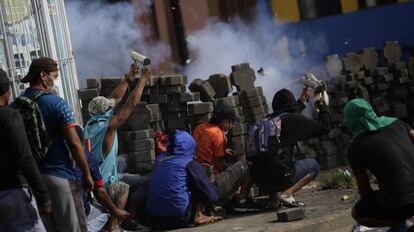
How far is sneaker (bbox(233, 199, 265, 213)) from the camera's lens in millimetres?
9445

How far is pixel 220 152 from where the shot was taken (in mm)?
9602

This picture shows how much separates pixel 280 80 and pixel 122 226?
7.78m

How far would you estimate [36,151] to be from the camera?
632 centimetres

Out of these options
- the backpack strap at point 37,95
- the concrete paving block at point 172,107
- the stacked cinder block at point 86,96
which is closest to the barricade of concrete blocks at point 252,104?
the concrete paving block at point 172,107

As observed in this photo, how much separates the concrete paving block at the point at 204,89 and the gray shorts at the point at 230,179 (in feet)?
4.26

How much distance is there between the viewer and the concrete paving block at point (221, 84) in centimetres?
1063

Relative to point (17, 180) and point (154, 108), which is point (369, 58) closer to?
point (154, 108)

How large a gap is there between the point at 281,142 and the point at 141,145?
1.65m

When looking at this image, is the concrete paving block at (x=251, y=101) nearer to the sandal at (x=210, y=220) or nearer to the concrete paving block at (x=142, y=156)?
the concrete paving block at (x=142, y=156)

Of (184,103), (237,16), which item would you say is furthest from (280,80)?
(184,103)

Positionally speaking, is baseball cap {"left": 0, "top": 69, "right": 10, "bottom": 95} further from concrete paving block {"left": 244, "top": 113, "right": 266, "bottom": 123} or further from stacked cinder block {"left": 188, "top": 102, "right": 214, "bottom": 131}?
concrete paving block {"left": 244, "top": 113, "right": 266, "bottom": 123}

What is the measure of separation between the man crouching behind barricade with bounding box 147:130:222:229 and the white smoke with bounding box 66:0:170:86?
567 cm

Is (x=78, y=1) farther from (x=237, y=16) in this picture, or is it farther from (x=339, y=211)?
(x=339, y=211)

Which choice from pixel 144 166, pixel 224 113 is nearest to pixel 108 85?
pixel 144 166
